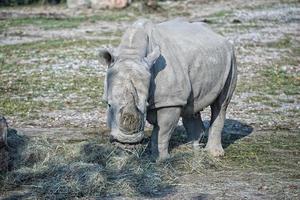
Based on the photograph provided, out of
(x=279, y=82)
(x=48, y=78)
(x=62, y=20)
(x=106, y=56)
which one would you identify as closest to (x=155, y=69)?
(x=106, y=56)

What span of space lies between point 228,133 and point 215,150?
4.71ft

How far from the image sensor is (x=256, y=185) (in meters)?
7.61

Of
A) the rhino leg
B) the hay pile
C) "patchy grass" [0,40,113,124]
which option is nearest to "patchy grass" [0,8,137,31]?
"patchy grass" [0,40,113,124]

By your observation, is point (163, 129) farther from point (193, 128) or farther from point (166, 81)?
point (193, 128)

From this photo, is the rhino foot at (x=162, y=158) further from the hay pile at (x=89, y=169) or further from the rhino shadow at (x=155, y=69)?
the rhino shadow at (x=155, y=69)

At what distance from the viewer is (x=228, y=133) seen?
10.4 m

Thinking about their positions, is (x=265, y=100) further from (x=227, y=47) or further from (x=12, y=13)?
(x=12, y=13)

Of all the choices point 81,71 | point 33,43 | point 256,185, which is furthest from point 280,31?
point 256,185

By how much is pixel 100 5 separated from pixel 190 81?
775 inches

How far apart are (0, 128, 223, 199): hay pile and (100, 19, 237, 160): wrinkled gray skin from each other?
0.37 m

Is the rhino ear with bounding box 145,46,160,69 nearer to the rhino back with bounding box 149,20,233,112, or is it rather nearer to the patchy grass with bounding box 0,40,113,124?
the rhino back with bounding box 149,20,233,112

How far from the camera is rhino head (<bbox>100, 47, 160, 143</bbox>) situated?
728 centimetres

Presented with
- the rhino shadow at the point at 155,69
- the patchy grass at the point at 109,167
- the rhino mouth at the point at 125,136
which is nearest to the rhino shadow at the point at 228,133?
the patchy grass at the point at 109,167

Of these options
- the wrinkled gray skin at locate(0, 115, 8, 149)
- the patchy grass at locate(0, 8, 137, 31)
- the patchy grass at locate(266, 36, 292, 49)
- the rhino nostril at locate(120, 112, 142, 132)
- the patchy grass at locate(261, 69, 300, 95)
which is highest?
the rhino nostril at locate(120, 112, 142, 132)
